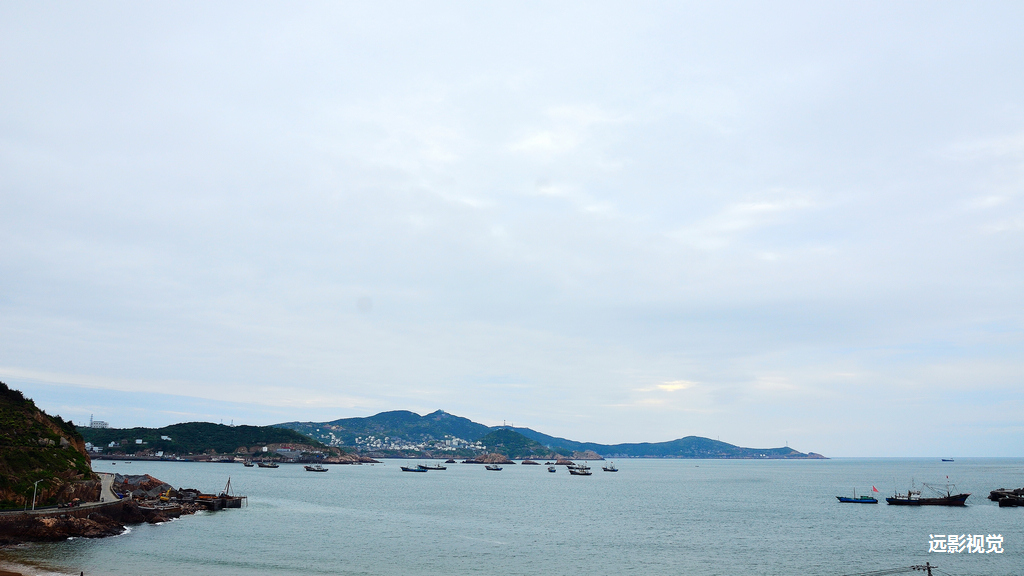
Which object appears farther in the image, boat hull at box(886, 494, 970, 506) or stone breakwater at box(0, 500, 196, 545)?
boat hull at box(886, 494, 970, 506)

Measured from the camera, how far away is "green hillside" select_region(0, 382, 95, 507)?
59.1 meters

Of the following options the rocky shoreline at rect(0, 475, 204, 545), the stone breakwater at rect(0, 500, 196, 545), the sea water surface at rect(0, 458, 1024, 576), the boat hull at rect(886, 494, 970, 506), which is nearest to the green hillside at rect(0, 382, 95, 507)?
the rocky shoreline at rect(0, 475, 204, 545)

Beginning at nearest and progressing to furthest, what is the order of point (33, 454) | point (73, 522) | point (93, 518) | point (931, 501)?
1. point (73, 522)
2. point (93, 518)
3. point (33, 454)
4. point (931, 501)

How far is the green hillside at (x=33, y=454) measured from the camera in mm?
59125

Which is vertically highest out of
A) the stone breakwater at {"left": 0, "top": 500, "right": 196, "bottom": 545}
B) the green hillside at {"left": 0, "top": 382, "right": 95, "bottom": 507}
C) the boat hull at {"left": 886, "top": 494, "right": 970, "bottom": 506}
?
the green hillside at {"left": 0, "top": 382, "right": 95, "bottom": 507}

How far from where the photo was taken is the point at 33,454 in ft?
215

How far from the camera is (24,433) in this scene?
69312 mm

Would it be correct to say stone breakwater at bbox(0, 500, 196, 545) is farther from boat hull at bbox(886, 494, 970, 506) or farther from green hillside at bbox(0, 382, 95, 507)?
boat hull at bbox(886, 494, 970, 506)

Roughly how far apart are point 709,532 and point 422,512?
40.1 m

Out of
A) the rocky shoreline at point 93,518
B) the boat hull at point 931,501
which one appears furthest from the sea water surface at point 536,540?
the boat hull at point 931,501

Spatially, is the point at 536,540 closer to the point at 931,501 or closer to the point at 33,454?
the point at 33,454

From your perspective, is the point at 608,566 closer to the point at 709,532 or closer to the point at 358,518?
the point at 709,532

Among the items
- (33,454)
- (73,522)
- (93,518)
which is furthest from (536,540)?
(33,454)

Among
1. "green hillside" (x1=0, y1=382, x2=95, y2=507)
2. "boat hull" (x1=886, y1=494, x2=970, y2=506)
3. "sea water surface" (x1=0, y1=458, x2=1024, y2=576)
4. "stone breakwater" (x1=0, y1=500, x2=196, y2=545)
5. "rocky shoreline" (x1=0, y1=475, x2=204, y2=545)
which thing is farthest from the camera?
"boat hull" (x1=886, y1=494, x2=970, y2=506)
